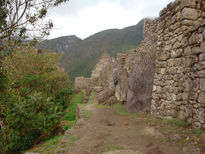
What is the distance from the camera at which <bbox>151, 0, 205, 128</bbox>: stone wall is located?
3498 millimetres

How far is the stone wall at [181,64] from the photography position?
3.50 meters

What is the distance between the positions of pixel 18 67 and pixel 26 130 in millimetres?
5943

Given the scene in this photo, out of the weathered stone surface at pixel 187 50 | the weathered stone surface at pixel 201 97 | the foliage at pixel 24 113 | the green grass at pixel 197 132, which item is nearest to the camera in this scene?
the green grass at pixel 197 132

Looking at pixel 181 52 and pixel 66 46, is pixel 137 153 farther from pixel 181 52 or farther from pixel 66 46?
pixel 66 46

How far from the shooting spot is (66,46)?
256ft

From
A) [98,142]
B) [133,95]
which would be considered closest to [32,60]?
[133,95]

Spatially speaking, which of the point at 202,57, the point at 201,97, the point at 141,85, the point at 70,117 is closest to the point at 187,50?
the point at 202,57

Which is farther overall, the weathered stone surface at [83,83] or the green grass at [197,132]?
the weathered stone surface at [83,83]

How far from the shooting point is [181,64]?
4.18m

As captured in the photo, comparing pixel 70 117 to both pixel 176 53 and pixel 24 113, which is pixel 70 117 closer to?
pixel 24 113

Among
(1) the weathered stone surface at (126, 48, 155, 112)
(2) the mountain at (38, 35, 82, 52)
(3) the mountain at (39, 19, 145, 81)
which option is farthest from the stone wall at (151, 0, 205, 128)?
(2) the mountain at (38, 35, 82, 52)

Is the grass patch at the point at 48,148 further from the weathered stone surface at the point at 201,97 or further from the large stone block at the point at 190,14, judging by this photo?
the large stone block at the point at 190,14

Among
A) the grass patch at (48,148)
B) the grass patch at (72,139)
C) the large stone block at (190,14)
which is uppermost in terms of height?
the large stone block at (190,14)

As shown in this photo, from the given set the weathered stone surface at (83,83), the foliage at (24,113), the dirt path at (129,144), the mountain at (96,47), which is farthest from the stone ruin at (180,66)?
the mountain at (96,47)
